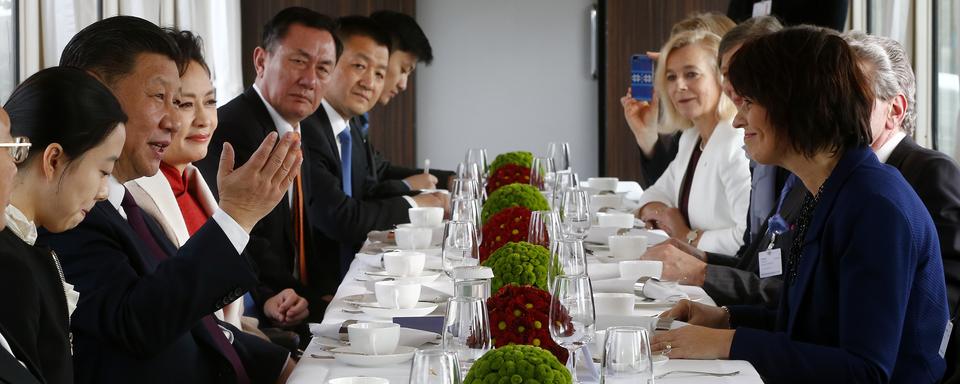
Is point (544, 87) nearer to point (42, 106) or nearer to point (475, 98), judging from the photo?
point (475, 98)

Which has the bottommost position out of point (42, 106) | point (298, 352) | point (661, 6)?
point (298, 352)

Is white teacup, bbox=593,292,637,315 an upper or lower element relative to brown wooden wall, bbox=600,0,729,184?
lower

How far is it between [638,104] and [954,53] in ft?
5.09

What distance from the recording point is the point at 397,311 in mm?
2395

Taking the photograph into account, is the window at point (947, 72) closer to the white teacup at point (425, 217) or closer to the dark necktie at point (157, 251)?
the white teacup at point (425, 217)

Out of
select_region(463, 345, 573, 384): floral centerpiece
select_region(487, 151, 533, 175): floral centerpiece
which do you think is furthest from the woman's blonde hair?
select_region(463, 345, 573, 384): floral centerpiece

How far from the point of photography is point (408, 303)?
7.92 feet

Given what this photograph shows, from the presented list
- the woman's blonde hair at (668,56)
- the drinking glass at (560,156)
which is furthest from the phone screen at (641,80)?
the drinking glass at (560,156)

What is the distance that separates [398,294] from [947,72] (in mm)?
4278

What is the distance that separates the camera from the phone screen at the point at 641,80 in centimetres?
583

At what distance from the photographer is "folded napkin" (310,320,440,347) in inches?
81.8

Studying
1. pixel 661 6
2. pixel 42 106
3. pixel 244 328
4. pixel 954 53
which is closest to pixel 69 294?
pixel 42 106

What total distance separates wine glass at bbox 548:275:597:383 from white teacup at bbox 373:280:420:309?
2.33ft

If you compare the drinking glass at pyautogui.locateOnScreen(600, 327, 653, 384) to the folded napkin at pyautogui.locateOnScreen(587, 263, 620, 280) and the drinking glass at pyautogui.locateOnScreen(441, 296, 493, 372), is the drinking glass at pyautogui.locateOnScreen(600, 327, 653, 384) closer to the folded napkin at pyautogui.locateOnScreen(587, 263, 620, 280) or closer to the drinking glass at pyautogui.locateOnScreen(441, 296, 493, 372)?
the drinking glass at pyautogui.locateOnScreen(441, 296, 493, 372)
